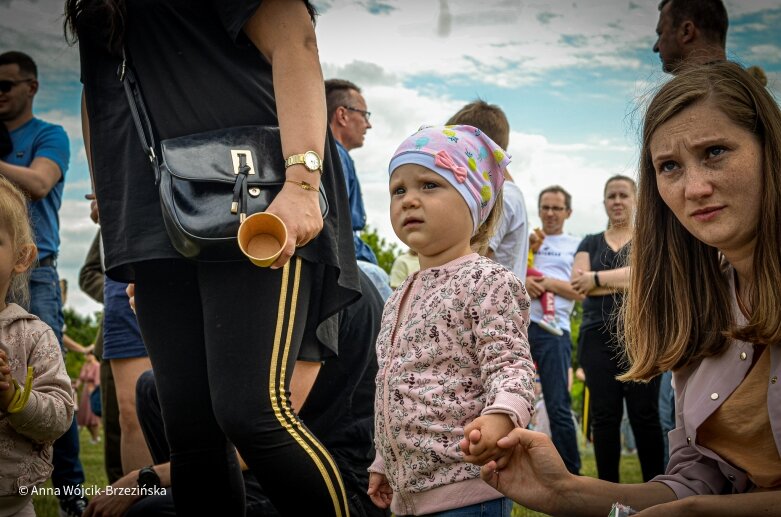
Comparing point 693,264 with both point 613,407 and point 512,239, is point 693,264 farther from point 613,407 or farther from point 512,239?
point 613,407

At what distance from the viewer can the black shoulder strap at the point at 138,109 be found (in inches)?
98.3

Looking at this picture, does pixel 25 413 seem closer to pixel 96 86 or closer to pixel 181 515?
pixel 181 515

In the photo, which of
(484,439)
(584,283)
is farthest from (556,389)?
(484,439)

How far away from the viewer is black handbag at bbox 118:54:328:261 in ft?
7.47

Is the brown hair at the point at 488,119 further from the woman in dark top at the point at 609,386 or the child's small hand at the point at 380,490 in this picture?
the child's small hand at the point at 380,490

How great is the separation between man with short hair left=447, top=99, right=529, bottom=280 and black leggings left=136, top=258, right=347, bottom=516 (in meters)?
2.32

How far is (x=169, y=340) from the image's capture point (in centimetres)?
249

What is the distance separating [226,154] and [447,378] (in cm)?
86

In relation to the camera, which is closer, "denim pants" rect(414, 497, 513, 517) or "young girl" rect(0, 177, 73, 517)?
"denim pants" rect(414, 497, 513, 517)

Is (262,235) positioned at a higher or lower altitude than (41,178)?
lower

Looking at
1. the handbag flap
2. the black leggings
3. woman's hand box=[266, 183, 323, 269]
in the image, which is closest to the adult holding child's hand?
the black leggings

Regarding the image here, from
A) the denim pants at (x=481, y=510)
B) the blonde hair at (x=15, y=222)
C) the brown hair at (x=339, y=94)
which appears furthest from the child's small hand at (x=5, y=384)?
the brown hair at (x=339, y=94)

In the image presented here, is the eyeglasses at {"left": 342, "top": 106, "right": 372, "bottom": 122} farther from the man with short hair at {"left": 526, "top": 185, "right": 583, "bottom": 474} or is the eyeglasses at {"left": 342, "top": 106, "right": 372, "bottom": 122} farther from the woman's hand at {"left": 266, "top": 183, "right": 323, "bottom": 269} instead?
the woman's hand at {"left": 266, "top": 183, "right": 323, "bottom": 269}

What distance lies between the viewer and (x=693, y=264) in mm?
2139
